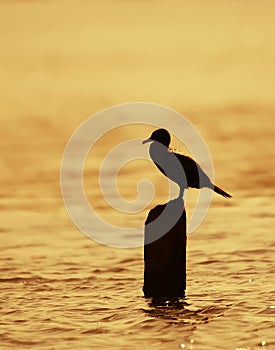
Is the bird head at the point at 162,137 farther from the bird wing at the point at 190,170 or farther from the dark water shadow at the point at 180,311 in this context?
the dark water shadow at the point at 180,311

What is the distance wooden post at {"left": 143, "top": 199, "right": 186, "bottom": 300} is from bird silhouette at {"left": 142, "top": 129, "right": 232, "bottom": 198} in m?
0.50

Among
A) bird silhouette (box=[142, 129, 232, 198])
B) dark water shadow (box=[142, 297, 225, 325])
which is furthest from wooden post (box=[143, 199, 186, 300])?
bird silhouette (box=[142, 129, 232, 198])

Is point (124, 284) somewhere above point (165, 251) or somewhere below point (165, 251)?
below

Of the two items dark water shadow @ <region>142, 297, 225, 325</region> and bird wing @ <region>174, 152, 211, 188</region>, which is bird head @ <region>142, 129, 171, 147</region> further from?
dark water shadow @ <region>142, 297, 225, 325</region>

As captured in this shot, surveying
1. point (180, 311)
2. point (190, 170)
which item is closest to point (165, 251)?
point (180, 311)

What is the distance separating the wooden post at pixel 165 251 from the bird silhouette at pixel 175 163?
502 mm

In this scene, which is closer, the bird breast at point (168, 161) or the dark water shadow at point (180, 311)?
the dark water shadow at point (180, 311)

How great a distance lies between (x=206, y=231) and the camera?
631 inches

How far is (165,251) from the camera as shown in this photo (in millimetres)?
12789

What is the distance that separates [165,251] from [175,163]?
0.91 meters

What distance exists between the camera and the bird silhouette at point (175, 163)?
13047 millimetres

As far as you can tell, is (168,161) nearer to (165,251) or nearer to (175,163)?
(175,163)

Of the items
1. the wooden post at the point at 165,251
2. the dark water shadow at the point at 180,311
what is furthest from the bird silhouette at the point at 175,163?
the dark water shadow at the point at 180,311

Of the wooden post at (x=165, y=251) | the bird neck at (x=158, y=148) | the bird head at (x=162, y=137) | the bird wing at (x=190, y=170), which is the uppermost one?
the bird head at (x=162, y=137)
